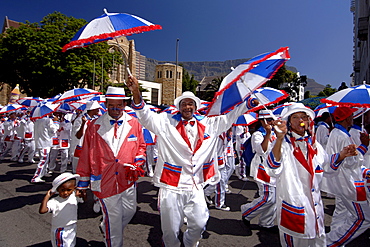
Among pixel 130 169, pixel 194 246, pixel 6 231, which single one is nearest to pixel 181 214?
pixel 194 246

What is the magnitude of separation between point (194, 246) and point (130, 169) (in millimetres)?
1283

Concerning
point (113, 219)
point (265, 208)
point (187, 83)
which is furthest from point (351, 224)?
point (187, 83)

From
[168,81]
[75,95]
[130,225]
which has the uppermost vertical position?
[168,81]

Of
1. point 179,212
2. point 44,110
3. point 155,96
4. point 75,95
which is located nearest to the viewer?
point 179,212

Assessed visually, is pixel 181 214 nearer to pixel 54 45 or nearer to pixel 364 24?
pixel 364 24

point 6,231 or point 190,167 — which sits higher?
point 190,167

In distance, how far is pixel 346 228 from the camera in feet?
12.0

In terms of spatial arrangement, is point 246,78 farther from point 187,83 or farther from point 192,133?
point 187,83

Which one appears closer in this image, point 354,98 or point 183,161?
point 183,161

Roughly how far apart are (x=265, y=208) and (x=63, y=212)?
3270 mm

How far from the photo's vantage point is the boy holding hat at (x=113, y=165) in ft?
11.3

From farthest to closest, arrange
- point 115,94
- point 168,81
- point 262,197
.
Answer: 1. point 168,81
2. point 262,197
3. point 115,94

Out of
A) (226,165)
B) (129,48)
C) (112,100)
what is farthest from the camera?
(129,48)

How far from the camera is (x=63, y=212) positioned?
331 centimetres
